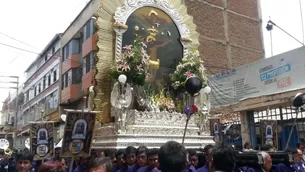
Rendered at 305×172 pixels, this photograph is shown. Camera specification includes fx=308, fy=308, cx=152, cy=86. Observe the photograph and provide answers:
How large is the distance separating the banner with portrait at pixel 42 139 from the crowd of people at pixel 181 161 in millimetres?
2361

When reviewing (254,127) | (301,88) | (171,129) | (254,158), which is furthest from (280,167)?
(254,127)

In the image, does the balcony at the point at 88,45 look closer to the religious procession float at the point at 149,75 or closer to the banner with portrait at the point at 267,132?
the religious procession float at the point at 149,75

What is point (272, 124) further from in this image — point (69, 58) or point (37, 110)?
point (37, 110)

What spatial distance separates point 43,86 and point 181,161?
2874 cm

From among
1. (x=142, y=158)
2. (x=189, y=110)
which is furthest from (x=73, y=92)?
(x=142, y=158)

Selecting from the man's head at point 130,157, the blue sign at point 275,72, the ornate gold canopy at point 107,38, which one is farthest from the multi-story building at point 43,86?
the man's head at point 130,157

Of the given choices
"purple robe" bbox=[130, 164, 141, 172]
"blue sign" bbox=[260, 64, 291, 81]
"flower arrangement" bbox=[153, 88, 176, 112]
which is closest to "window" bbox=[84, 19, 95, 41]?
"blue sign" bbox=[260, 64, 291, 81]

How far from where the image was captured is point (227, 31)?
20984 millimetres

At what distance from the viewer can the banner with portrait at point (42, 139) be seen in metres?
7.81

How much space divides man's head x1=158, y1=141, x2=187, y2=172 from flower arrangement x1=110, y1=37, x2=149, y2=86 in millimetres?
5315

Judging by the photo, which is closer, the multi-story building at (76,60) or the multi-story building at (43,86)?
the multi-story building at (76,60)

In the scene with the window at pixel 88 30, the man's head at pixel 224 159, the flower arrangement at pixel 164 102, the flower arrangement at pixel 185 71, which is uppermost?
the window at pixel 88 30

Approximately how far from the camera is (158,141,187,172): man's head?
2.50 meters

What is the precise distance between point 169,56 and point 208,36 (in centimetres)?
1113
